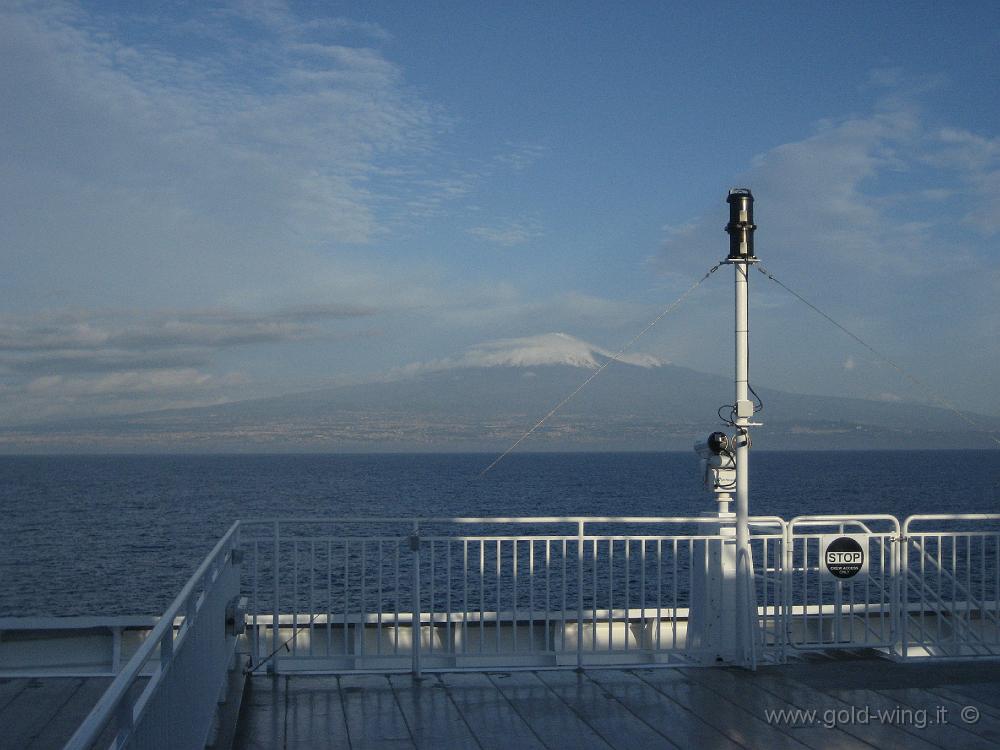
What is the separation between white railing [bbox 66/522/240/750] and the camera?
253 centimetres

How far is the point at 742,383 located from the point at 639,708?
8.67ft

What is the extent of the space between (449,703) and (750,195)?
4.43 metres

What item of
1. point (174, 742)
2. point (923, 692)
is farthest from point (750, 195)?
point (174, 742)

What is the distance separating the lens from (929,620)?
13922 millimetres

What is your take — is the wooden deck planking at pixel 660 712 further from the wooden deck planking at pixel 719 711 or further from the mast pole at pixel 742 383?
the mast pole at pixel 742 383

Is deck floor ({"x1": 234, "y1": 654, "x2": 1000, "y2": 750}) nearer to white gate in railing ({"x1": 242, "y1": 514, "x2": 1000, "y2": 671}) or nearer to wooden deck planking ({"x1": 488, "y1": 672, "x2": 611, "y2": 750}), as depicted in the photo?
wooden deck planking ({"x1": 488, "y1": 672, "x2": 611, "y2": 750})

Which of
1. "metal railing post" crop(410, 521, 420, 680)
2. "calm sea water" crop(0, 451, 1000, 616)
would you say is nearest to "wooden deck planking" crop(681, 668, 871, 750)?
"metal railing post" crop(410, 521, 420, 680)

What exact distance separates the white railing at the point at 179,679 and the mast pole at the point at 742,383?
3.64 m

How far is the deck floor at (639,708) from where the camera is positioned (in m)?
5.67

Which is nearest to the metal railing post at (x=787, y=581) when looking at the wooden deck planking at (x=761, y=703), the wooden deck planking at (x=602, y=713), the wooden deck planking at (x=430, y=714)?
the wooden deck planking at (x=761, y=703)

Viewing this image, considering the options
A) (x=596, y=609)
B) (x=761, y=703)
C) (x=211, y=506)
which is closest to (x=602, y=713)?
(x=761, y=703)

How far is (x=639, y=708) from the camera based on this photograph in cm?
636

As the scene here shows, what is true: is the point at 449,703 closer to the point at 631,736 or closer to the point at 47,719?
the point at 631,736

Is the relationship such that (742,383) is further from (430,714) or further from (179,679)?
(179,679)
